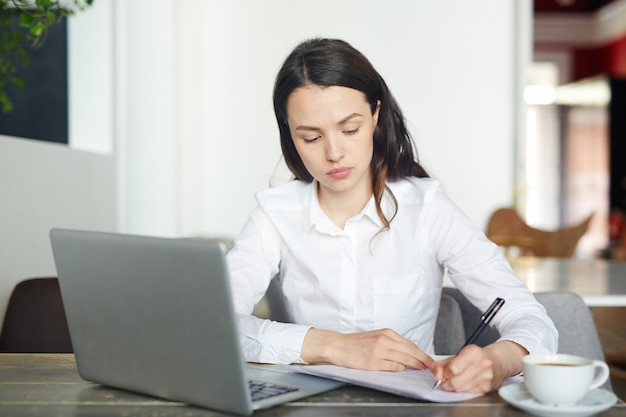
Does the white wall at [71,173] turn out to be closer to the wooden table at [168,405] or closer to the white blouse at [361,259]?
the white blouse at [361,259]

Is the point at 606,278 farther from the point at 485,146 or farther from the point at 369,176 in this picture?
the point at 485,146

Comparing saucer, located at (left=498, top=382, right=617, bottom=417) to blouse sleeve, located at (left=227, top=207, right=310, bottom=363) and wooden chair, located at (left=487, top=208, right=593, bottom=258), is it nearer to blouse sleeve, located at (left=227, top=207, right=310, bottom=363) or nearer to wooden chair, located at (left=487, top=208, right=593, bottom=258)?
blouse sleeve, located at (left=227, top=207, right=310, bottom=363)

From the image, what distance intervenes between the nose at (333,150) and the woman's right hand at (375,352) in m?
0.36

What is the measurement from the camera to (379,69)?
14.7 ft

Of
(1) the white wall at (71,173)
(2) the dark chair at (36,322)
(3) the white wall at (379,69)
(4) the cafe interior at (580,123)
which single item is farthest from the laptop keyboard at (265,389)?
(4) the cafe interior at (580,123)

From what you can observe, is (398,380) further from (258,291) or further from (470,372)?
(258,291)

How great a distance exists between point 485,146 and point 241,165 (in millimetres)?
1284

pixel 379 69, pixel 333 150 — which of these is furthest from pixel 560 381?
pixel 379 69

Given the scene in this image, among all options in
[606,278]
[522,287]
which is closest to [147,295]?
[522,287]

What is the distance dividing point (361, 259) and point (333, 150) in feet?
0.95

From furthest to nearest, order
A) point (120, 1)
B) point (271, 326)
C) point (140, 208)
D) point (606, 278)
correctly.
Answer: point (140, 208), point (120, 1), point (606, 278), point (271, 326)

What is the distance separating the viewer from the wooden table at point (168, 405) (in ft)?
3.50

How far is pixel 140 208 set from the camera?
4.14 metres

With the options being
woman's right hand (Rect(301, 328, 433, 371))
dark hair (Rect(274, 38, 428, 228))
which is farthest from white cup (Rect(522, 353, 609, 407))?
dark hair (Rect(274, 38, 428, 228))
